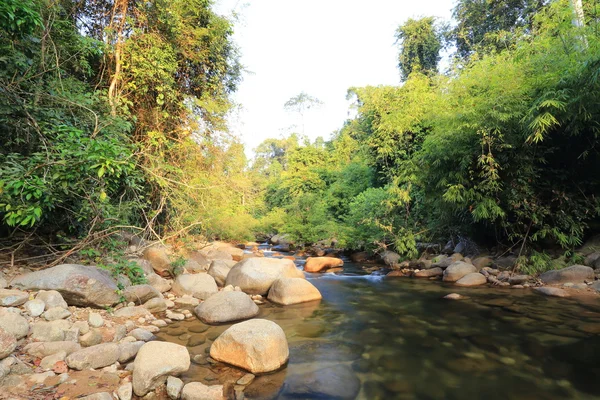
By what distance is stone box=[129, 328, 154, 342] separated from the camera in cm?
407

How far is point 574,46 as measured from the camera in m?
6.31

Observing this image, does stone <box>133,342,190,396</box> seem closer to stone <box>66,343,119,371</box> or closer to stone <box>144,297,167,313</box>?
stone <box>66,343,119,371</box>

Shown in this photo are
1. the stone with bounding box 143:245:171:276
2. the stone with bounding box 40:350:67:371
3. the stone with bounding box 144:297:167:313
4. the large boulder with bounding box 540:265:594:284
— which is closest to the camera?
the stone with bounding box 40:350:67:371

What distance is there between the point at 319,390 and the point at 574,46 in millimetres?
7742

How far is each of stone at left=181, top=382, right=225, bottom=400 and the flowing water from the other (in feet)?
0.87

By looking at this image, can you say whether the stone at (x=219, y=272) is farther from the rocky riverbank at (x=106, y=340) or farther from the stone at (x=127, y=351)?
the stone at (x=127, y=351)

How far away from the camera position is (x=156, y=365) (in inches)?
122

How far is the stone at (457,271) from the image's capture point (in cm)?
805

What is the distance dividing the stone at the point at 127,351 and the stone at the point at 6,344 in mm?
913

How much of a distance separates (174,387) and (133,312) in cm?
216

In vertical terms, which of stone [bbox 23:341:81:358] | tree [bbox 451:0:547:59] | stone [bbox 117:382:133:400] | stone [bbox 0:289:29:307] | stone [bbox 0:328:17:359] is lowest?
stone [bbox 117:382:133:400]

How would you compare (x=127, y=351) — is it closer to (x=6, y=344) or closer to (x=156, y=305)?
(x=6, y=344)

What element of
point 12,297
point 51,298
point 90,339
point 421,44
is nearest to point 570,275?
point 90,339

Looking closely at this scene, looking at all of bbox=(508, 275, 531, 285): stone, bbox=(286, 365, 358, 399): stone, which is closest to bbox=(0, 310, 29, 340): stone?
bbox=(286, 365, 358, 399): stone
